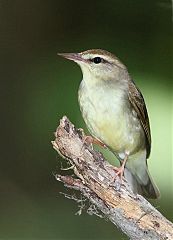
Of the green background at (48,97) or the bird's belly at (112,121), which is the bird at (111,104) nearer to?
the bird's belly at (112,121)

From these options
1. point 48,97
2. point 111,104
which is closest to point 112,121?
point 111,104

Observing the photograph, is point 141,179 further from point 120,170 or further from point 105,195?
point 105,195

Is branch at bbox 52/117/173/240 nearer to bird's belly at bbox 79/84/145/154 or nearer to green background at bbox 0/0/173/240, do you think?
bird's belly at bbox 79/84/145/154

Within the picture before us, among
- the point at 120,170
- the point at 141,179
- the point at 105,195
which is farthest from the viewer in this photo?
the point at 141,179

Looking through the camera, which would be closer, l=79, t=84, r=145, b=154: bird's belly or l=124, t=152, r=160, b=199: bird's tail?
l=79, t=84, r=145, b=154: bird's belly

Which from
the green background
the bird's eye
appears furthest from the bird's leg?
the bird's eye

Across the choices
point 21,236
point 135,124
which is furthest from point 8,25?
point 21,236

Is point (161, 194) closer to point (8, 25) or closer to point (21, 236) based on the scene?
point (21, 236)
